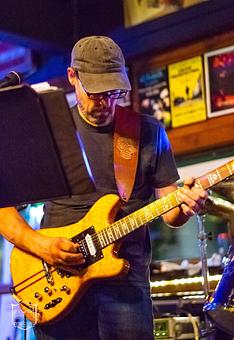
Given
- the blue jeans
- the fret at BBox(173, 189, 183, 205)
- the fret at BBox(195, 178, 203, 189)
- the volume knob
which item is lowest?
the blue jeans

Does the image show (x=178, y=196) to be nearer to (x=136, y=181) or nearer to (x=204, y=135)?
(x=136, y=181)

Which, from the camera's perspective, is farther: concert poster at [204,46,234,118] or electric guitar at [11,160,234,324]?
concert poster at [204,46,234,118]

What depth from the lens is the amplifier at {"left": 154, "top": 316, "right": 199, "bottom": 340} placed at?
378 centimetres

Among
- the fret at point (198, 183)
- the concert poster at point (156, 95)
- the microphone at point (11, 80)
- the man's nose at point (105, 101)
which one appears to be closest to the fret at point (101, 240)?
the fret at point (198, 183)

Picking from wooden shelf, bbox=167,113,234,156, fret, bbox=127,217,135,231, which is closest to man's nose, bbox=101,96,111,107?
fret, bbox=127,217,135,231

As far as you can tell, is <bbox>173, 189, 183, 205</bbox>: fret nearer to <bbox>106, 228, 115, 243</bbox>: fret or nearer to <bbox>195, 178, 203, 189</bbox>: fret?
<bbox>195, 178, 203, 189</bbox>: fret

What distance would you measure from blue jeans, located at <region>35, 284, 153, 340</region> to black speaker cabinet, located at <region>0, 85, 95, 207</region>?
0.57m

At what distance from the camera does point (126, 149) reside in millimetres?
2832

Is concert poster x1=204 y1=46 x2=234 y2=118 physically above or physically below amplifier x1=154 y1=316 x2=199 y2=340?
above

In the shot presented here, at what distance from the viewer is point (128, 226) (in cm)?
269

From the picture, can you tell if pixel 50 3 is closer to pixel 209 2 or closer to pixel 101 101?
pixel 209 2

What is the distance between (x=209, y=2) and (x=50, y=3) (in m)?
1.33

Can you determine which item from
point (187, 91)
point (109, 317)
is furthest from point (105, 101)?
point (187, 91)

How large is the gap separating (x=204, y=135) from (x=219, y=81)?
0.41 m
